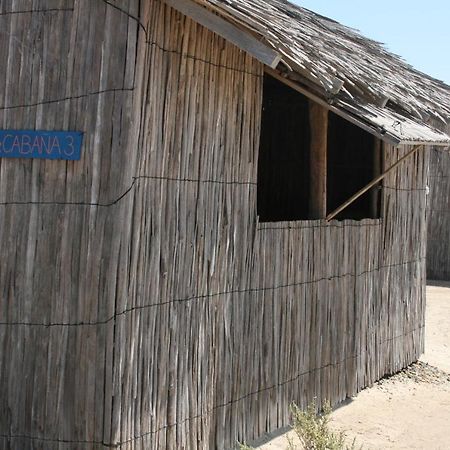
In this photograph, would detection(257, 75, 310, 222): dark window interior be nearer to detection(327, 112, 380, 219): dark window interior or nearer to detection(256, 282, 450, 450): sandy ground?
detection(327, 112, 380, 219): dark window interior

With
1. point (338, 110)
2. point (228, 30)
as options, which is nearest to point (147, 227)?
point (228, 30)

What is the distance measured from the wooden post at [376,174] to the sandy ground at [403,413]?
66.3 inches

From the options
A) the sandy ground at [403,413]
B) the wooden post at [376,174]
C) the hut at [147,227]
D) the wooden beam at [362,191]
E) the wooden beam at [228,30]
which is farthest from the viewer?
the wooden post at [376,174]

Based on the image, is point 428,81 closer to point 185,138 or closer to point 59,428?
point 185,138

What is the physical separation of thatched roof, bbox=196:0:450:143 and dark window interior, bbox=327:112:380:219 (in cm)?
70

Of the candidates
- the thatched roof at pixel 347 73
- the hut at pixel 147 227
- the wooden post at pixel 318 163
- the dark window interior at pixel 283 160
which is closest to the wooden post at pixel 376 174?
the thatched roof at pixel 347 73

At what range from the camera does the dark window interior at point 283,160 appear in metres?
8.83

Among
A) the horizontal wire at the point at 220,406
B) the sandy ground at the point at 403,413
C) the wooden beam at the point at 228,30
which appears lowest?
the sandy ground at the point at 403,413

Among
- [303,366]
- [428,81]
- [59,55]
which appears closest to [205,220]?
[59,55]

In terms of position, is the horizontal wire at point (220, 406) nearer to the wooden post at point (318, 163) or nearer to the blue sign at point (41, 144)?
the wooden post at point (318, 163)

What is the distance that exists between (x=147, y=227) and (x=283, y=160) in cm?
422

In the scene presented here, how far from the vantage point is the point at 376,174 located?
8109 mm

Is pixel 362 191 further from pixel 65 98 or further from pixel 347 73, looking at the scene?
pixel 65 98

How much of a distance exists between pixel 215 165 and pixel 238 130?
381 mm
